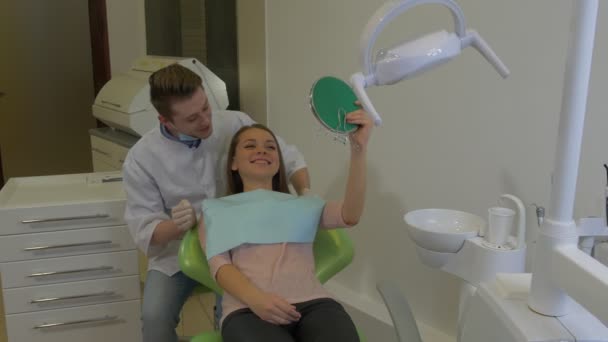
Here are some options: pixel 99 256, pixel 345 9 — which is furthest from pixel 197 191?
pixel 345 9

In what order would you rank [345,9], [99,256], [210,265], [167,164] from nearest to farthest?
[210,265] < [167,164] < [99,256] < [345,9]

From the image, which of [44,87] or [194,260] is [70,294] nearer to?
[194,260]

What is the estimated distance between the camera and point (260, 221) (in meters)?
1.49

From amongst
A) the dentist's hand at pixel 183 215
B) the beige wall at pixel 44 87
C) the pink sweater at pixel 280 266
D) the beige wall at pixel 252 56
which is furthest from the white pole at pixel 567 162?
the beige wall at pixel 44 87

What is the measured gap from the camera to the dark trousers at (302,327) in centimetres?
127

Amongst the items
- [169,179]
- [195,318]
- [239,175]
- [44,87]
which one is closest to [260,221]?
[239,175]

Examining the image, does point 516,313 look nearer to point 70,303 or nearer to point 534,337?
point 534,337

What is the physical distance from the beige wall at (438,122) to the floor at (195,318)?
654mm

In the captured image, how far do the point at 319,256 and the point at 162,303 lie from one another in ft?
1.57

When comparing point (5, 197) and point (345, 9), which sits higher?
point (345, 9)

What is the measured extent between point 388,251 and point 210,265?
0.96 m

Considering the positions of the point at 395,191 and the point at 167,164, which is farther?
the point at 395,191

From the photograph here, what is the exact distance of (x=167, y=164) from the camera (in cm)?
171

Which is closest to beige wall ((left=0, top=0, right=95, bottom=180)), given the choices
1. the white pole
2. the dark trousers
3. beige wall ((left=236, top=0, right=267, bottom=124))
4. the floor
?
the floor
